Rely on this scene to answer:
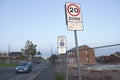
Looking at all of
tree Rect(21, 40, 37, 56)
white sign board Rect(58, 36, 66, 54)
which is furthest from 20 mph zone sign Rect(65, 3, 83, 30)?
tree Rect(21, 40, 37, 56)

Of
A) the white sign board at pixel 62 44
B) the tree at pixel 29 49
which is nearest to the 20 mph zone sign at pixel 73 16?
the white sign board at pixel 62 44

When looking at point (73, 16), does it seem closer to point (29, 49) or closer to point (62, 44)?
point (62, 44)

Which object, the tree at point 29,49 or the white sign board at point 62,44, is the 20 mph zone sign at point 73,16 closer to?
the white sign board at point 62,44

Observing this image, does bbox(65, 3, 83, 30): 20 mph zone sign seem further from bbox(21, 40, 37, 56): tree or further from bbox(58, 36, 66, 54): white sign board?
bbox(21, 40, 37, 56): tree

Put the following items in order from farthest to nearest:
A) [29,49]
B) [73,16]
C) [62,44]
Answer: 1. [29,49]
2. [62,44]
3. [73,16]

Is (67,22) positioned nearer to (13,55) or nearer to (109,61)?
(109,61)

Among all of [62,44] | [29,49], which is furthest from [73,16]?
[29,49]

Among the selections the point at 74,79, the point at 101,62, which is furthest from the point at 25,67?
the point at 101,62

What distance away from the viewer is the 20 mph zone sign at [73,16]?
20.4 feet

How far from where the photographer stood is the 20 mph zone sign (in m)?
6.22

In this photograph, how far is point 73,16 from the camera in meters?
6.33

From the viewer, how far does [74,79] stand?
15.7 m

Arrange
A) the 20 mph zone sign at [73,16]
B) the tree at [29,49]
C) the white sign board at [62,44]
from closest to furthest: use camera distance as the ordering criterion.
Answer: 1. the 20 mph zone sign at [73,16]
2. the white sign board at [62,44]
3. the tree at [29,49]

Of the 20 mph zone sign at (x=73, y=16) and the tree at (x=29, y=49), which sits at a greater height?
the tree at (x=29, y=49)
